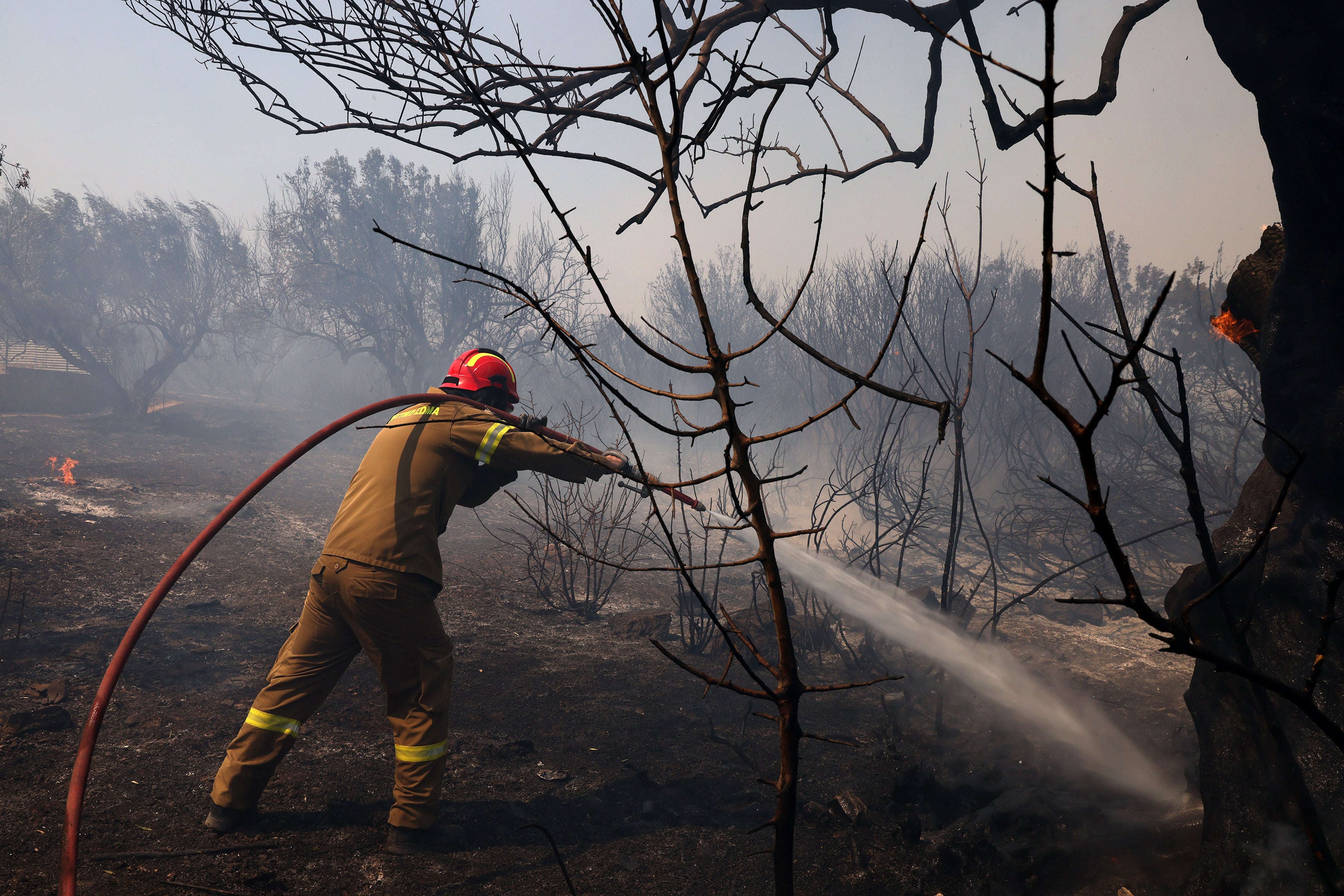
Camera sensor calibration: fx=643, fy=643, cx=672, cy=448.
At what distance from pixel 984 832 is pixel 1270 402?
208cm

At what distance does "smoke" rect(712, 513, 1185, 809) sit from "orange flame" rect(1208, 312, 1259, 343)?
2206 millimetres

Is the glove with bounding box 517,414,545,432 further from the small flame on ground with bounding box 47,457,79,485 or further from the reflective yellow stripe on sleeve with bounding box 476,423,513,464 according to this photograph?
the small flame on ground with bounding box 47,457,79,485

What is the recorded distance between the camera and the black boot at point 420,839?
2.74 metres

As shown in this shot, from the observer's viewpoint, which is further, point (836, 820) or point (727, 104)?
point (836, 820)

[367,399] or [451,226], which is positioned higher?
[451,226]

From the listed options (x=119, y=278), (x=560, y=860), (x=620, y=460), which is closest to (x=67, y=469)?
(x=620, y=460)

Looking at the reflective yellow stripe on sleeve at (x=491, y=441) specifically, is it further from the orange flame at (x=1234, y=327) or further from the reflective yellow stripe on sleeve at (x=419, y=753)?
the orange flame at (x=1234, y=327)

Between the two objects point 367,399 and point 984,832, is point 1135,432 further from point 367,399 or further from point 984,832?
point 367,399

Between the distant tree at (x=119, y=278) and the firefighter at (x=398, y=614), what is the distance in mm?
21575

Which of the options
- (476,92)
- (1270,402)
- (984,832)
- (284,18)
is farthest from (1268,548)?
(284,18)

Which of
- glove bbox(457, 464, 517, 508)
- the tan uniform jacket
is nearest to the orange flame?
the tan uniform jacket

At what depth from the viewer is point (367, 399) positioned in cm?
3050

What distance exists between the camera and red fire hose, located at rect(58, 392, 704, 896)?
6.72ft

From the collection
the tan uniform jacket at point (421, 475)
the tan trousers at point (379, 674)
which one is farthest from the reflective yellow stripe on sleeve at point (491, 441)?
the tan trousers at point (379, 674)
